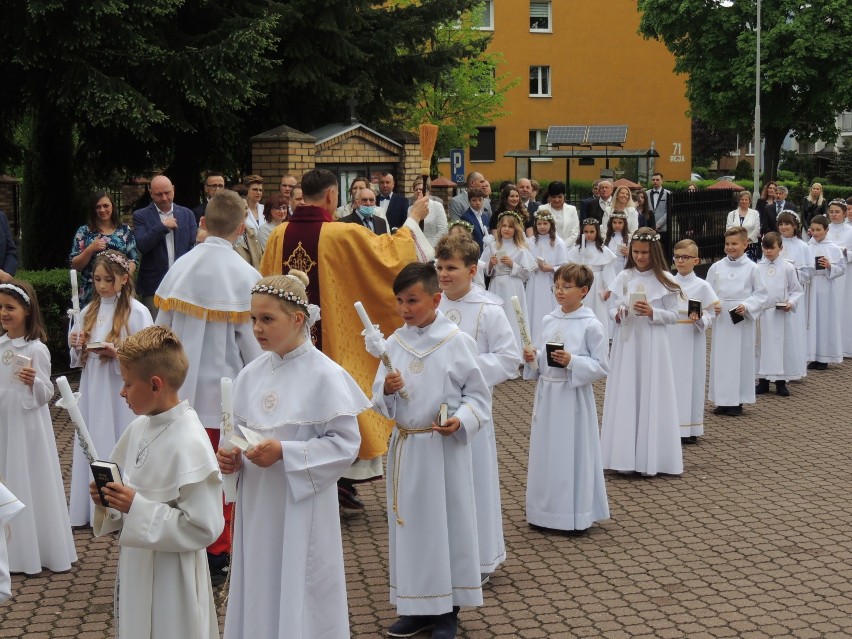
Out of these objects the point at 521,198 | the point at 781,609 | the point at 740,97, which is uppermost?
the point at 740,97

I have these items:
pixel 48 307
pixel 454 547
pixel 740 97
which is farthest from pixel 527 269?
pixel 740 97

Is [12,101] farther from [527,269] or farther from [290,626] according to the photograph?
[290,626]

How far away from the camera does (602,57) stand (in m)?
57.7

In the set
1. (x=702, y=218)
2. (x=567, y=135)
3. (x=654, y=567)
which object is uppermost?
(x=567, y=135)

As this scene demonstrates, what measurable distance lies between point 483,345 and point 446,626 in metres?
1.74

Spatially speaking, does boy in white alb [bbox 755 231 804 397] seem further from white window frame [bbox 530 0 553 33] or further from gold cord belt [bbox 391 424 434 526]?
white window frame [bbox 530 0 553 33]

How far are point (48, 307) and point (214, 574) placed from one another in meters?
7.00

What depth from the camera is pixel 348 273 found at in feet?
29.1

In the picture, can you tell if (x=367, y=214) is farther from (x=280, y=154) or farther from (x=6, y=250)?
(x=280, y=154)

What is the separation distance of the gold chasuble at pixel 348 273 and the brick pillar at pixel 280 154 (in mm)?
8297

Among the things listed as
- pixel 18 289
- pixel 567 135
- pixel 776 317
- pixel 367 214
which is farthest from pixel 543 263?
pixel 567 135

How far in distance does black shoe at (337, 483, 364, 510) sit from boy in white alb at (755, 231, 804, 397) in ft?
23.1

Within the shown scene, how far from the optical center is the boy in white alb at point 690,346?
11.4m

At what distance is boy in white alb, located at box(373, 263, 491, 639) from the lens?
6.49 metres
